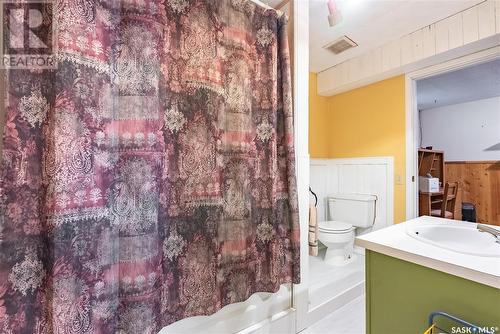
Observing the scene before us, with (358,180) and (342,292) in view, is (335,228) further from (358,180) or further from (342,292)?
(358,180)

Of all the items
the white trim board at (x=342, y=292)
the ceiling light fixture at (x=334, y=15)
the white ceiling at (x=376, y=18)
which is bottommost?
the white trim board at (x=342, y=292)

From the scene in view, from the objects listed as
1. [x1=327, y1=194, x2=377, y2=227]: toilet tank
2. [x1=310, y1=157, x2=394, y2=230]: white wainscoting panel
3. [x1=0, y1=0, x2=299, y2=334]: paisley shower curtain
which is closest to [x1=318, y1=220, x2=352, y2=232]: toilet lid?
[x1=327, y1=194, x2=377, y2=227]: toilet tank

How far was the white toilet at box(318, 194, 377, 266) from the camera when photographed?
7.61 feet

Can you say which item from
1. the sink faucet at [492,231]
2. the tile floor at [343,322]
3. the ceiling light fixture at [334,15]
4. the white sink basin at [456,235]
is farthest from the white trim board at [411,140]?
the sink faucet at [492,231]

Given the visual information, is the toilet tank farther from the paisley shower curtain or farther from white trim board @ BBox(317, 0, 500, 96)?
the paisley shower curtain

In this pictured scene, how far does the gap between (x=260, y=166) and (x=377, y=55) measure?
79.6 inches

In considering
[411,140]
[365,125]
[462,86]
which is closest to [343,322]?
[411,140]

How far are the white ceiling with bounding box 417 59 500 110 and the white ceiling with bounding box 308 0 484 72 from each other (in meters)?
0.98

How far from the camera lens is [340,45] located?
2.36 metres

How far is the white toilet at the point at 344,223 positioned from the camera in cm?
232

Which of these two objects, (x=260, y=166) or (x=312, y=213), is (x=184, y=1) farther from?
(x=312, y=213)

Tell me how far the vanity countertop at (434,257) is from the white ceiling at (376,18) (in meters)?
1.73

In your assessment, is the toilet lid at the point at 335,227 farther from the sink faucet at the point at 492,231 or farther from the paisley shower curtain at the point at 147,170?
the sink faucet at the point at 492,231

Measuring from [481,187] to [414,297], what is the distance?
14.0 feet
